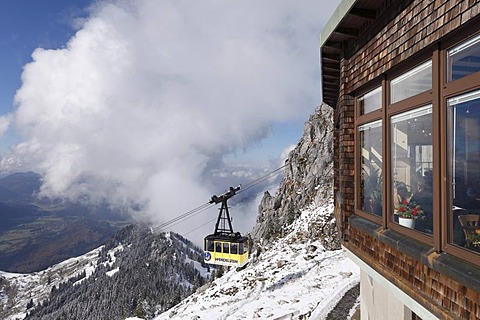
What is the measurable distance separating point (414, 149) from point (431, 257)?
1350 mm

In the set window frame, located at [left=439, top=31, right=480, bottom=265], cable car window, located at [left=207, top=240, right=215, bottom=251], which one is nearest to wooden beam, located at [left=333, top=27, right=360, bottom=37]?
window frame, located at [left=439, top=31, right=480, bottom=265]

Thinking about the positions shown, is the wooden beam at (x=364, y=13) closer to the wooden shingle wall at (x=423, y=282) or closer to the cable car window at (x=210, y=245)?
the wooden shingle wall at (x=423, y=282)

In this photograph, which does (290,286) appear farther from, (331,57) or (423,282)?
(423,282)

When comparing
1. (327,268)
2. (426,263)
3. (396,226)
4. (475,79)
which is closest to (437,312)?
(426,263)

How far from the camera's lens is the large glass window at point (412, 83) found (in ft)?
13.5

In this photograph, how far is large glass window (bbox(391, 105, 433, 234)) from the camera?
13.1 feet

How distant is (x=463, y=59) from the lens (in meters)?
3.47

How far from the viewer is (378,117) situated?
542 centimetres

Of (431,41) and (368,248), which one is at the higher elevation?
(431,41)

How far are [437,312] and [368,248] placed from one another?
2052 mm

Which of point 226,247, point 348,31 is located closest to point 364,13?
point 348,31

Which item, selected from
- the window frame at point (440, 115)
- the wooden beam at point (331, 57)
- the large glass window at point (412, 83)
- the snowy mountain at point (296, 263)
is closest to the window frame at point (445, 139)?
the window frame at point (440, 115)

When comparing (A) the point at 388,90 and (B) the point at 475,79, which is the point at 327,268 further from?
(B) the point at 475,79

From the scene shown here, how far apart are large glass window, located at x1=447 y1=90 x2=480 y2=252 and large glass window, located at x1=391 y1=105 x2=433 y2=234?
345 mm
